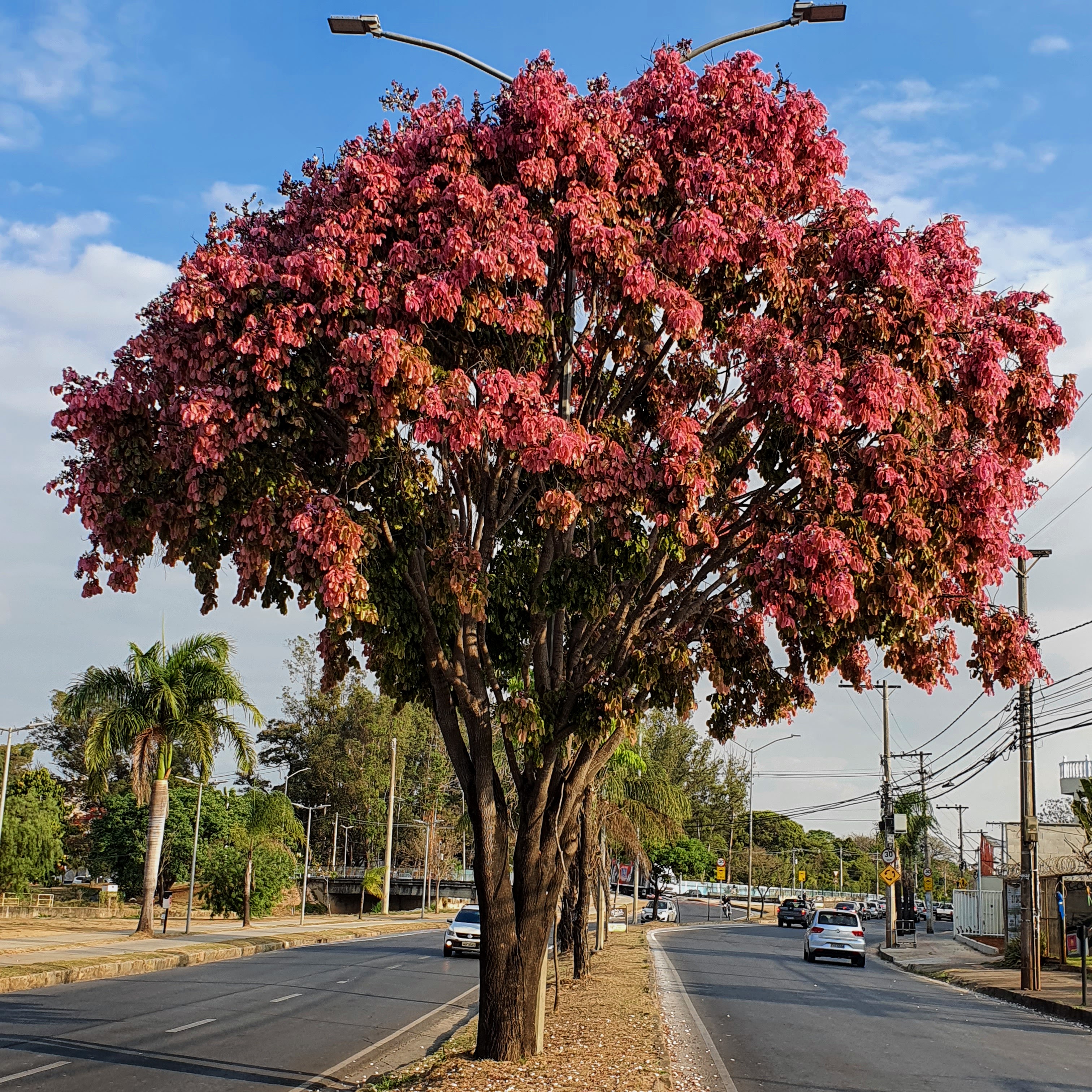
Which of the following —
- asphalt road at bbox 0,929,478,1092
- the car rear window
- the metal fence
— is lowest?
the metal fence

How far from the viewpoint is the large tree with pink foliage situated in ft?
30.4

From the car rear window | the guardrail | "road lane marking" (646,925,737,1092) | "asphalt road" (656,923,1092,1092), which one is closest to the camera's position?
"road lane marking" (646,925,737,1092)

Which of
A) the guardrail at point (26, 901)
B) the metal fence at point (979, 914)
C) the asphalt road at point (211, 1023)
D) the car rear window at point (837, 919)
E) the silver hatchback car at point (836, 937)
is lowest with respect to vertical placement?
the guardrail at point (26, 901)

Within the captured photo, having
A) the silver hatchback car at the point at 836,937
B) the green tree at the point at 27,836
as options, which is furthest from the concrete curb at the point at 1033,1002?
the green tree at the point at 27,836

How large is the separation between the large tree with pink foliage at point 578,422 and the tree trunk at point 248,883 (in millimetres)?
39626

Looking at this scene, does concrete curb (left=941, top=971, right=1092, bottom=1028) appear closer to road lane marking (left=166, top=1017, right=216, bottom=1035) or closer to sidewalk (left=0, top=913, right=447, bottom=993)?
road lane marking (left=166, top=1017, right=216, bottom=1035)

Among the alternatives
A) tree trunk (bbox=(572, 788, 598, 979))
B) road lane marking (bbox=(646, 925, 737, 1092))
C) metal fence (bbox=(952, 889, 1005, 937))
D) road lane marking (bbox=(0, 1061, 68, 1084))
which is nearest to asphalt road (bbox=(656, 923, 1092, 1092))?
road lane marking (bbox=(646, 925, 737, 1092))

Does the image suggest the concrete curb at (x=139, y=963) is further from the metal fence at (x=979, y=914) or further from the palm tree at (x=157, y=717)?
the metal fence at (x=979, y=914)

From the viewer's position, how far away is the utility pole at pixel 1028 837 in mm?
25875

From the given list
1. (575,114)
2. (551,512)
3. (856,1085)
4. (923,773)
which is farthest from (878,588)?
(923,773)

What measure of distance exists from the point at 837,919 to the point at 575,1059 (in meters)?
27.9

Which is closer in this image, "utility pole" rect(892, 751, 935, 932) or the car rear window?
the car rear window

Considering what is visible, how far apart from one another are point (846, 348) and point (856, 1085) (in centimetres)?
777

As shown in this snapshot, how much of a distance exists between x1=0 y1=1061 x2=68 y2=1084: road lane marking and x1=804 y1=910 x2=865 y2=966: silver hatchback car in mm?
27838
